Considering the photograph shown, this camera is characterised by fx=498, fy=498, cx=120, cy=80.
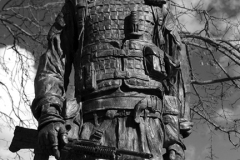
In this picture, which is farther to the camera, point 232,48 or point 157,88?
point 232,48

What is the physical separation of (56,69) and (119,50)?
0.58 m

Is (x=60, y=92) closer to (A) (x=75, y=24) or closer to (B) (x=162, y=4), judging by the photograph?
(A) (x=75, y=24)

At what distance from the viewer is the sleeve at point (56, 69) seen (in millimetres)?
3910

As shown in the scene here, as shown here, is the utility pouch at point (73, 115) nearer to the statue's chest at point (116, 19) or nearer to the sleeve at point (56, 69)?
the sleeve at point (56, 69)

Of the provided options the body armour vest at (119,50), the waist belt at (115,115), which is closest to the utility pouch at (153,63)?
the body armour vest at (119,50)

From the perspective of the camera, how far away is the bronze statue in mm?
3889

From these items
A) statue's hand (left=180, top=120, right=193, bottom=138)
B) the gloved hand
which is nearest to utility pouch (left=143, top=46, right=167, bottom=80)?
statue's hand (left=180, top=120, right=193, bottom=138)

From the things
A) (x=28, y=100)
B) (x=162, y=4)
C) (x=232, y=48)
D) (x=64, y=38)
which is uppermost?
(x=232, y=48)

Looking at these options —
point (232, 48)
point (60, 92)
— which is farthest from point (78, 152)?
point (232, 48)

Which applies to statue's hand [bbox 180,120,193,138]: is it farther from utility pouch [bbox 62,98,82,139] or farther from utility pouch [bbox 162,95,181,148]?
utility pouch [bbox 62,98,82,139]

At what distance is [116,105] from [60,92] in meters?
0.51

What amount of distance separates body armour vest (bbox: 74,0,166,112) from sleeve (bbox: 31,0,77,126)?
0.15m

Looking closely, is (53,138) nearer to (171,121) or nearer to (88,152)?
(88,152)

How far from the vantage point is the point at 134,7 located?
4336mm
